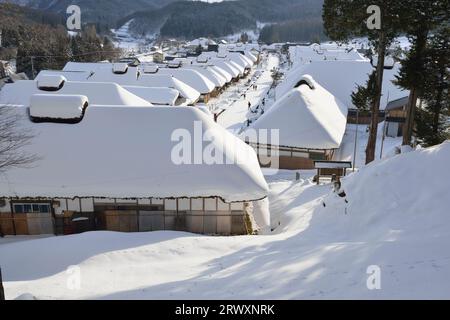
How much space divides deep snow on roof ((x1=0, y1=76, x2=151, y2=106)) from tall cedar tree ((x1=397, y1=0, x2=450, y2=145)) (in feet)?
60.8

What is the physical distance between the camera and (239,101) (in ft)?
170

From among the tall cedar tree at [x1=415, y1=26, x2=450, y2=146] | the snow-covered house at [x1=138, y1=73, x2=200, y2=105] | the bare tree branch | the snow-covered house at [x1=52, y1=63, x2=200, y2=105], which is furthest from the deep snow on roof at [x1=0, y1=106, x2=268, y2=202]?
the snow-covered house at [x1=138, y1=73, x2=200, y2=105]

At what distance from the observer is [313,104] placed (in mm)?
29797

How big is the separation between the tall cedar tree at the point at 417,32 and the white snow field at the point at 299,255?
379 centimetres

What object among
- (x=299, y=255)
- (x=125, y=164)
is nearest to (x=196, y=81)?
(x=125, y=164)

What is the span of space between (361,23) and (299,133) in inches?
401

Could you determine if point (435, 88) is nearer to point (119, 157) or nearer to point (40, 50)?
point (119, 157)

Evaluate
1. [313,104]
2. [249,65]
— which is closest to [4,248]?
[313,104]

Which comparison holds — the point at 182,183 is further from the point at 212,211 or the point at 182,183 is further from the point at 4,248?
the point at 4,248

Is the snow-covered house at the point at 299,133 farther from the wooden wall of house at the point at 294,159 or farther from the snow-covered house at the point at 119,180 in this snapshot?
the snow-covered house at the point at 119,180

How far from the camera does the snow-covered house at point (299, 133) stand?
2589cm

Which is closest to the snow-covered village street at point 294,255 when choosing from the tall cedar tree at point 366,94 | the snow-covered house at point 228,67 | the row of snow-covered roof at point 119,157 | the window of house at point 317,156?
the row of snow-covered roof at point 119,157

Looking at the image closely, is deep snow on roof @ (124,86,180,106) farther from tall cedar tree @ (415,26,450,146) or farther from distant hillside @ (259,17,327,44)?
distant hillside @ (259,17,327,44)
